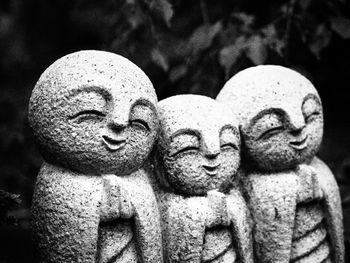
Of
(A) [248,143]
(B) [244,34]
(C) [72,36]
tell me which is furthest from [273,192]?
(C) [72,36]

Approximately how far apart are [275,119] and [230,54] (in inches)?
50.2

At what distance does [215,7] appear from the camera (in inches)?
198

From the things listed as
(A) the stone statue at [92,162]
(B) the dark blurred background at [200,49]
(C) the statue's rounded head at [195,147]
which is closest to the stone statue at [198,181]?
(C) the statue's rounded head at [195,147]

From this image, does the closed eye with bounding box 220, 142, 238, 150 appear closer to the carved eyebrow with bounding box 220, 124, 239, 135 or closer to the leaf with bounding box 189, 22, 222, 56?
the carved eyebrow with bounding box 220, 124, 239, 135

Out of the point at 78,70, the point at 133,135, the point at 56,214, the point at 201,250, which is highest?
the point at 78,70

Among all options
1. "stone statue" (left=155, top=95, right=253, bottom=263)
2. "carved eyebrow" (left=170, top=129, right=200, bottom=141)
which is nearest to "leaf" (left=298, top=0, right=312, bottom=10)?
"stone statue" (left=155, top=95, right=253, bottom=263)

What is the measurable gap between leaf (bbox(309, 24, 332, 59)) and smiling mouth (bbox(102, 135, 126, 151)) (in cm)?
223

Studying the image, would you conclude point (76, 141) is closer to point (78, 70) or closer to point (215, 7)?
point (78, 70)

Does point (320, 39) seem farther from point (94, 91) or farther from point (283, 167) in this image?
point (94, 91)

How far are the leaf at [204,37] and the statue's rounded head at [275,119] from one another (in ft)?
4.59

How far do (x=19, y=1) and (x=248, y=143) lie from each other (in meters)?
4.34

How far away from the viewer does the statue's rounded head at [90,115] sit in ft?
7.65

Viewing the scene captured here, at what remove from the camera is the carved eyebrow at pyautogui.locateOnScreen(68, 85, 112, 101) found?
7.64 feet

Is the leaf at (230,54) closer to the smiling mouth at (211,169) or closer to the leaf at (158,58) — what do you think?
the leaf at (158,58)
